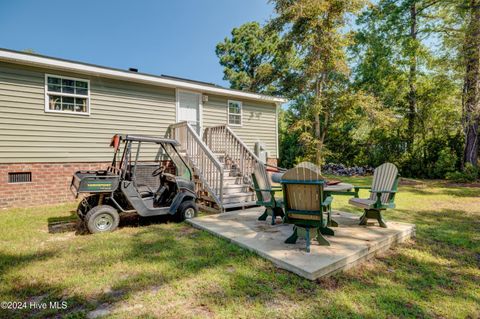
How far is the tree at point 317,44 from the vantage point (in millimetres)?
10359

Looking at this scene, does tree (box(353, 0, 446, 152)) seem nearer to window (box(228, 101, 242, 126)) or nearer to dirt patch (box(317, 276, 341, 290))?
window (box(228, 101, 242, 126))

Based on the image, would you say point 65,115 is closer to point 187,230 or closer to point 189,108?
point 189,108

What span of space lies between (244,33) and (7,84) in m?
19.8

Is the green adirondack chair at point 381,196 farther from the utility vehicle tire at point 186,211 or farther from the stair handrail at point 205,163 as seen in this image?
the utility vehicle tire at point 186,211

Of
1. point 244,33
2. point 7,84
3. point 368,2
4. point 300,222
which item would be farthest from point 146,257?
point 244,33

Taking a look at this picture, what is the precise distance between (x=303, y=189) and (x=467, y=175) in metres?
11.9

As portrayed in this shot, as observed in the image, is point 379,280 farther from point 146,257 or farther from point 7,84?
point 7,84

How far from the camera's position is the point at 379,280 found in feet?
9.27

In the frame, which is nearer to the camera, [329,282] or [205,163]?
[329,282]

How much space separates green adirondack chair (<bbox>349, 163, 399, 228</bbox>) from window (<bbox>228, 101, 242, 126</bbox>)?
21.1 ft

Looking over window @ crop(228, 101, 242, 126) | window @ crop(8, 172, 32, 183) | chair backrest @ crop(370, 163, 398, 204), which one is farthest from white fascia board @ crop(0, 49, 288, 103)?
chair backrest @ crop(370, 163, 398, 204)

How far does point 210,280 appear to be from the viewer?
107 inches

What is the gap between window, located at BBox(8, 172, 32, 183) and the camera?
630 cm

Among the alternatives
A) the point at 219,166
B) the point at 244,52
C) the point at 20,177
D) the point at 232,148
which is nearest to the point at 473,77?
the point at 232,148
